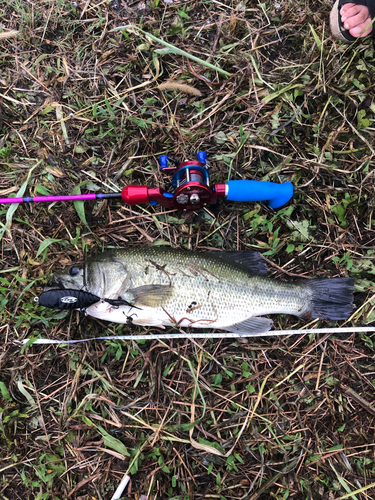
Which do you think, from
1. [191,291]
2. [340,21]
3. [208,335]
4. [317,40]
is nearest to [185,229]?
[191,291]

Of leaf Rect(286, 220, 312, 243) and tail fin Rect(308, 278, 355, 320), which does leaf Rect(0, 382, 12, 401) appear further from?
leaf Rect(286, 220, 312, 243)

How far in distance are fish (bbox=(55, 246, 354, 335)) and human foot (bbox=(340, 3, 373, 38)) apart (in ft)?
8.73

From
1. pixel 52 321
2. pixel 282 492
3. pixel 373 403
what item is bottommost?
pixel 282 492

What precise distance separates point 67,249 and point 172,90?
2156 mm

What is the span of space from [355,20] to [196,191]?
8.53 ft

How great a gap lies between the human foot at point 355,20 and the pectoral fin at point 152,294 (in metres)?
3.35

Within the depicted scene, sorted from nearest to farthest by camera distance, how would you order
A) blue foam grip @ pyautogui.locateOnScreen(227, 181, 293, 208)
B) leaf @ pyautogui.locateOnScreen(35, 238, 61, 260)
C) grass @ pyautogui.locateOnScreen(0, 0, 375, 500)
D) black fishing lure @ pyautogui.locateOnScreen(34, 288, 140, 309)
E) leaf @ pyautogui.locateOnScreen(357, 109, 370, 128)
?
black fishing lure @ pyautogui.locateOnScreen(34, 288, 140, 309) < blue foam grip @ pyautogui.locateOnScreen(227, 181, 293, 208) < grass @ pyautogui.locateOnScreen(0, 0, 375, 500) < leaf @ pyautogui.locateOnScreen(35, 238, 61, 260) < leaf @ pyautogui.locateOnScreen(357, 109, 370, 128)

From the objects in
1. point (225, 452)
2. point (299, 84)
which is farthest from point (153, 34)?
point (225, 452)

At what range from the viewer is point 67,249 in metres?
3.16

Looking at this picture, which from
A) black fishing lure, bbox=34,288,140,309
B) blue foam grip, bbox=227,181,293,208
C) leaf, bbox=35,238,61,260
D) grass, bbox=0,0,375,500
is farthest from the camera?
leaf, bbox=35,238,61,260

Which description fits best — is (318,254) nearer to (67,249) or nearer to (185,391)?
(185,391)

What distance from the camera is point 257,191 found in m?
2.82

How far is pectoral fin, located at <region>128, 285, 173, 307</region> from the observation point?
279 cm

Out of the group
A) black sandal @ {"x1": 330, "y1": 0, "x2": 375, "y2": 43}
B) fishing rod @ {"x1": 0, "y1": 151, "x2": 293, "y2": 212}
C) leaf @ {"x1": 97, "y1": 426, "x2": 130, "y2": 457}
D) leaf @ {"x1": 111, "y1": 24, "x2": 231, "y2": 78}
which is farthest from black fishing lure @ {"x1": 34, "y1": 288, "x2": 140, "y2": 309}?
black sandal @ {"x1": 330, "y1": 0, "x2": 375, "y2": 43}
